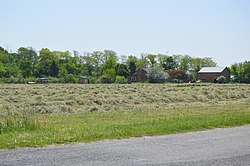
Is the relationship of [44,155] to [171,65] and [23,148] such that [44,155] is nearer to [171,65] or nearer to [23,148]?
[23,148]

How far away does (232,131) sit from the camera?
12.0 m

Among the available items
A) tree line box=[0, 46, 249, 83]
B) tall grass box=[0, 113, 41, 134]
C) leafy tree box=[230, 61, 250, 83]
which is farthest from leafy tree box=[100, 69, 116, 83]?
tall grass box=[0, 113, 41, 134]

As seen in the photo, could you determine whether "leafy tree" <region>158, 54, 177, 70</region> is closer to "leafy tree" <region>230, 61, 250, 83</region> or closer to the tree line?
the tree line

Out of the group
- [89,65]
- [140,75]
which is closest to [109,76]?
[140,75]

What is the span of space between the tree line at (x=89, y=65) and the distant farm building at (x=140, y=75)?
2.22 meters

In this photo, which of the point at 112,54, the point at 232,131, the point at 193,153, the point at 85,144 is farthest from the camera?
the point at 112,54

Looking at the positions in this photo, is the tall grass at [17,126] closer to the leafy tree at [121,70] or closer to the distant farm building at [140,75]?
the leafy tree at [121,70]

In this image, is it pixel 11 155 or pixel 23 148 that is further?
pixel 23 148

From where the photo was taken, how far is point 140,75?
5032 inches

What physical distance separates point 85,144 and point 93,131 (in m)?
1.84

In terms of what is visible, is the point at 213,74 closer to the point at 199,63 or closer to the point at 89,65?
the point at 199,63

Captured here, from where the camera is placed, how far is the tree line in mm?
119875

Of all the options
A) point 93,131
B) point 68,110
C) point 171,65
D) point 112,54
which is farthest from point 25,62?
point 93,131

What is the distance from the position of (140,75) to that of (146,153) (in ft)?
392
